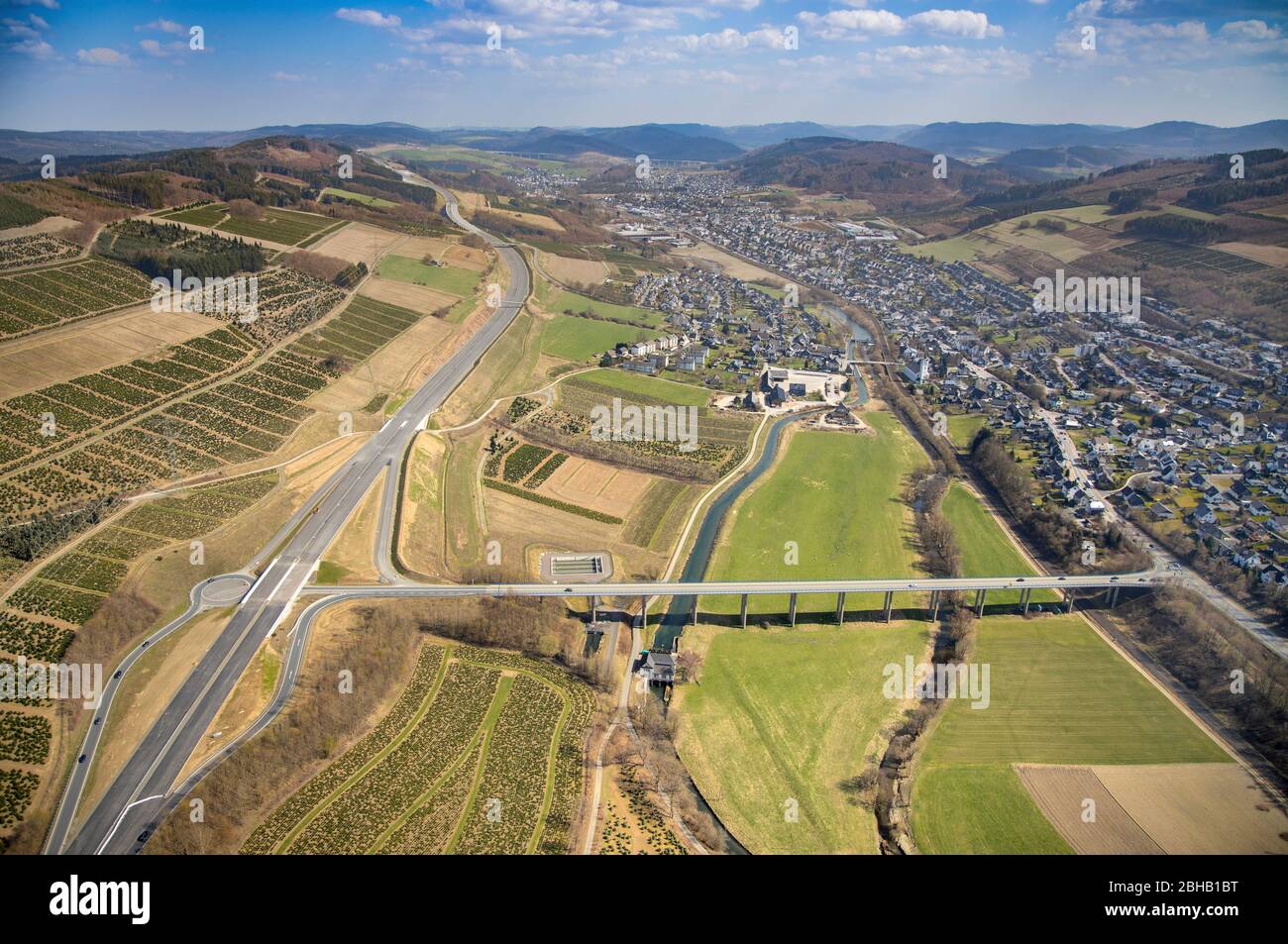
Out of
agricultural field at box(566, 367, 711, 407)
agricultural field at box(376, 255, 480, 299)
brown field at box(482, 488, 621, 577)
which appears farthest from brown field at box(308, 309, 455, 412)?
brown field at box(482, 488, 621, 577)

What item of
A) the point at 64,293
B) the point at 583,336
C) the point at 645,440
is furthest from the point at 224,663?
the point at 583,336

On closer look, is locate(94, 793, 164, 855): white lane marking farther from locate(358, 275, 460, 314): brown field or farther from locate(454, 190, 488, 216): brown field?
locate(454, 190, 488, 216): brown field

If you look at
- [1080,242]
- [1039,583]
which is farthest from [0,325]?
[1080,242]

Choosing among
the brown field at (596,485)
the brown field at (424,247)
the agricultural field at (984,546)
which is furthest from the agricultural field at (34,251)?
the agricultural field at (984,546)

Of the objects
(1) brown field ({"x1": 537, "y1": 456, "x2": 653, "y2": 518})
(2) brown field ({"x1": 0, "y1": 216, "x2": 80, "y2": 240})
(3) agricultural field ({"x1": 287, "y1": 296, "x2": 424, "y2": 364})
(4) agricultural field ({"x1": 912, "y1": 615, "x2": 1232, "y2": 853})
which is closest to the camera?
(4) agricultural field ({"x1": 912, "y1": 615, "x2": 1232, "y2": 853})

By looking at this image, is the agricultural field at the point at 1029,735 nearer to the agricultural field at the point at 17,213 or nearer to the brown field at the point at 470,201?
the agricultural field at the point at 17,213

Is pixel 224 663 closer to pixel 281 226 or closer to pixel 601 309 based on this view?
pixel 281 226

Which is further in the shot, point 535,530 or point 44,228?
point 44,228
